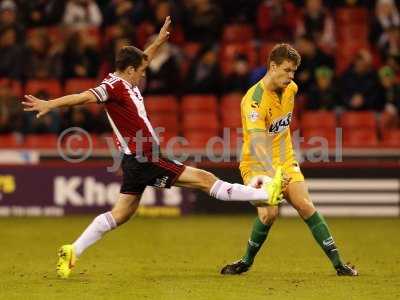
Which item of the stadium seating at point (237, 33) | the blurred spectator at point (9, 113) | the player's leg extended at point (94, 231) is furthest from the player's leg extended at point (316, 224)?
the stadium seating at point (237, 33)

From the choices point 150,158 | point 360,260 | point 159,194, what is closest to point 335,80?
point 159,194

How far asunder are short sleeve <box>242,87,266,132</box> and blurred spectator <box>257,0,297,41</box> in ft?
31.7

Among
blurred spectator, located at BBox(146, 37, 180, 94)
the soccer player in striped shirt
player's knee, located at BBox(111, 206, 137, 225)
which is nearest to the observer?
the soccer player in striped shirt

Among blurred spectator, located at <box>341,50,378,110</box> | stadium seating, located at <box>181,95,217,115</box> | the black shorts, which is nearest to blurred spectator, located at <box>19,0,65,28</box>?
stadium seating, located at <box>181,95,217,115</box>

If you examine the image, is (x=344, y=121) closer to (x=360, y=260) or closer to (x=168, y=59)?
(x=168, y=59)

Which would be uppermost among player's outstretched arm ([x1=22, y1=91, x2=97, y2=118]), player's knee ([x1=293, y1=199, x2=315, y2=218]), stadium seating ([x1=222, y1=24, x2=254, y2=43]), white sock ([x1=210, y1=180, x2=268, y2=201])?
stadium seating ([x1=222, y1=24, x2=254, y2=43])

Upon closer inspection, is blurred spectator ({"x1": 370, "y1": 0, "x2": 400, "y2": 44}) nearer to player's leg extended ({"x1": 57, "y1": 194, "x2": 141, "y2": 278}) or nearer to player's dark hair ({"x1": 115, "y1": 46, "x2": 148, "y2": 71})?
player's dark hair ({"x1": 115, "y1": 46, "x2": 148, "y2": 71})

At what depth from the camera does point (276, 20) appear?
61.3ft

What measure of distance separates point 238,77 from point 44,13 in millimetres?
4256

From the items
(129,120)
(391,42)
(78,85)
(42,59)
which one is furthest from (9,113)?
(129,120)

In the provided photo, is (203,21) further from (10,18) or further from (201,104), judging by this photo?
(10,18)

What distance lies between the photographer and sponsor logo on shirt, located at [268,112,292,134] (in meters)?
9.35

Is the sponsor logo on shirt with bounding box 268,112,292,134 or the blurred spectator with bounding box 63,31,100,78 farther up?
the blurred spectator with bounding box 63,31,100,78

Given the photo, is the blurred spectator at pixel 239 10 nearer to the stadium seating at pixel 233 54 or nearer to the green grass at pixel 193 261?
the stadium seating at pixel 233 54
